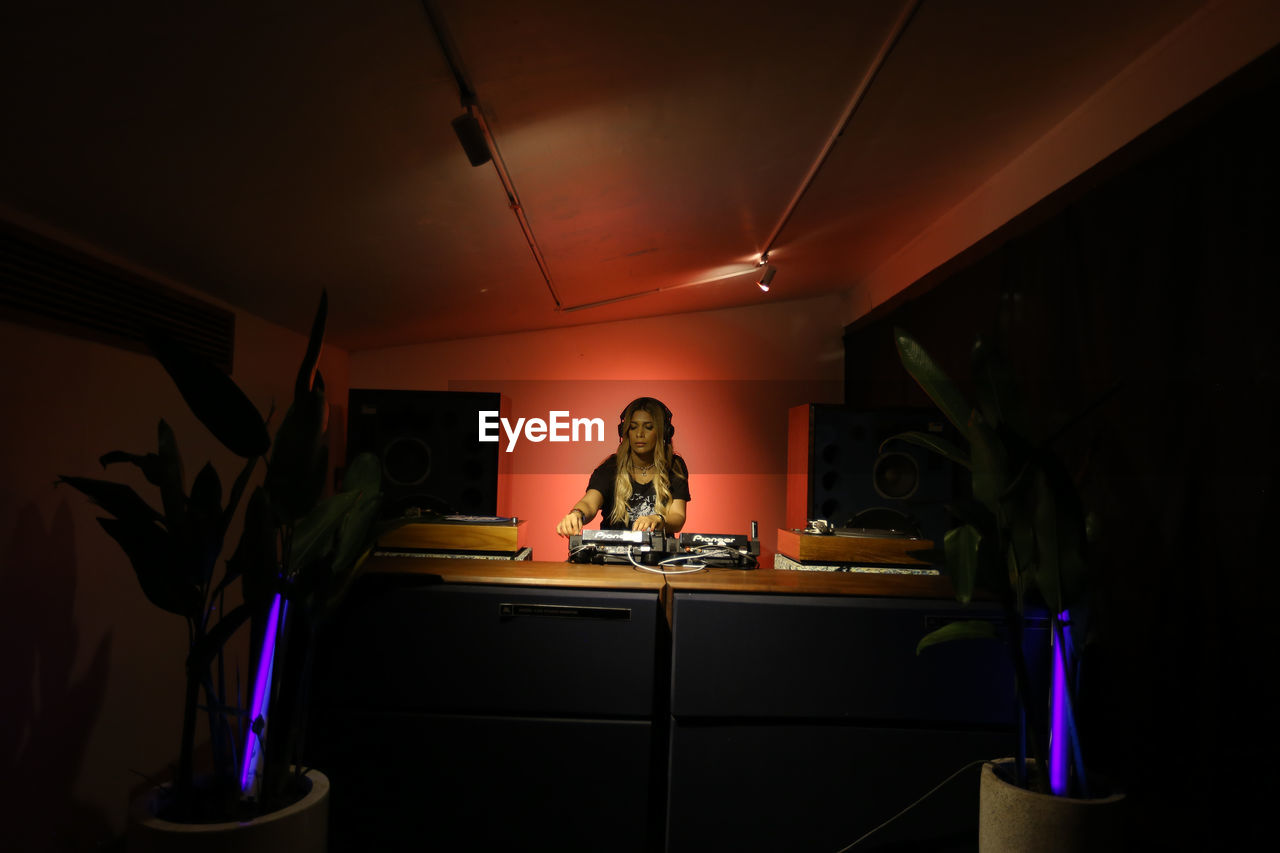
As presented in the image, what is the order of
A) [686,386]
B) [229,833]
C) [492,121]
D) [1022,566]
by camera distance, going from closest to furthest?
1. [229,833]
2. [1022,566]
3. [492,121]
4. [686,386]

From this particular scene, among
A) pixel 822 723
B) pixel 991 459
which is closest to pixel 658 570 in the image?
pixel 822 723

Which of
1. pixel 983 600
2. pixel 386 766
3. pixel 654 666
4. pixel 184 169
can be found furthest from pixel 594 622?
pixel 184 169

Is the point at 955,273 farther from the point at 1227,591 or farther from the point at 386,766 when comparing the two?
the point at 386,766

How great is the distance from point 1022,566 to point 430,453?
66.6 inches

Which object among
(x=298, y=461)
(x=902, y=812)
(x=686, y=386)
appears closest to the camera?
(x=298, y=461)

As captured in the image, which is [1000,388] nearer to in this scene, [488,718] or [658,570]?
[658,570]

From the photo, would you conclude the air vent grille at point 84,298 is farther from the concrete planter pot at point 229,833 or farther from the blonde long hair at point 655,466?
the blonde long hair at point 655,466

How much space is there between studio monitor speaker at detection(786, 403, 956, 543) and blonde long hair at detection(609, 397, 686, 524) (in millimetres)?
1071

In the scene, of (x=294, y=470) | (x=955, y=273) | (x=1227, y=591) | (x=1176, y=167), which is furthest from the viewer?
(x=955, y=273)

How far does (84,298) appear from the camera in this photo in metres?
1.98

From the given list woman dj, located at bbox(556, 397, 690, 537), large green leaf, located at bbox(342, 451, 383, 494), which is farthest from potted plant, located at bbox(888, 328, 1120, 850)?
woman dj, located at bbox(556, 397, 690, 537)

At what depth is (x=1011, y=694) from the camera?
1.55 metres

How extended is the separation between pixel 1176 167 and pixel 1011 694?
5.00 ft

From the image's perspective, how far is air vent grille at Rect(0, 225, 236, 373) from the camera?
1739 mm
